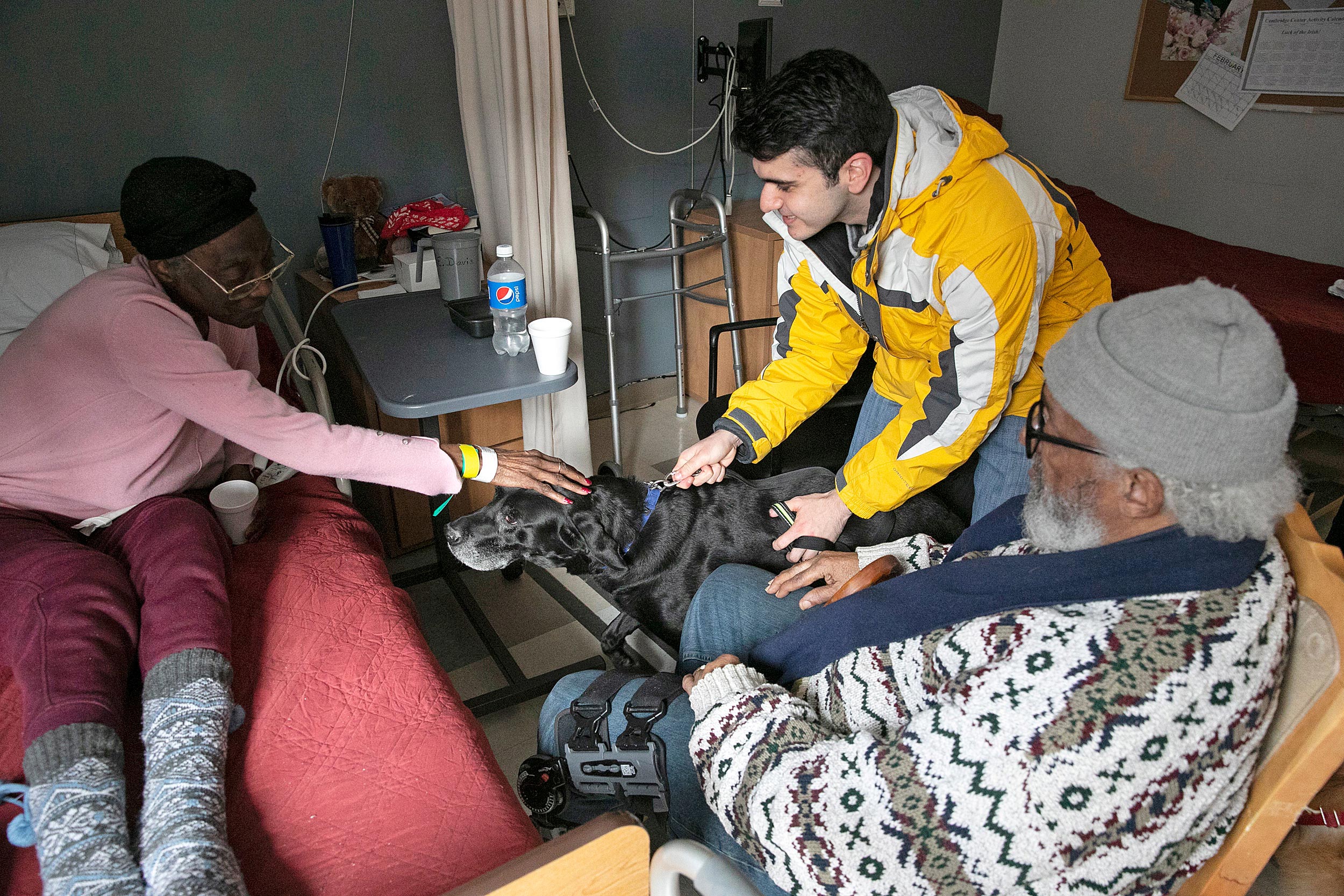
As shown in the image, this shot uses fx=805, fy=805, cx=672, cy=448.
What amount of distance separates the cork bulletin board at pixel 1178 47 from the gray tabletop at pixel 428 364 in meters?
3.47

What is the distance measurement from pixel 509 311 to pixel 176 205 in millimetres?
767

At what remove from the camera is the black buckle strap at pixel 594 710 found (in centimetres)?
121

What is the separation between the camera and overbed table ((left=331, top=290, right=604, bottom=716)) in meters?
1.77

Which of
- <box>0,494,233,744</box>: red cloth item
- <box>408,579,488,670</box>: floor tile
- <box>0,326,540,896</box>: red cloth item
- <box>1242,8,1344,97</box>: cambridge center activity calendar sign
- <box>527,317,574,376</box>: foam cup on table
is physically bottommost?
<box>408,579,488,670</box>: floor tile

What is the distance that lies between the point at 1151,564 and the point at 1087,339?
0.24m

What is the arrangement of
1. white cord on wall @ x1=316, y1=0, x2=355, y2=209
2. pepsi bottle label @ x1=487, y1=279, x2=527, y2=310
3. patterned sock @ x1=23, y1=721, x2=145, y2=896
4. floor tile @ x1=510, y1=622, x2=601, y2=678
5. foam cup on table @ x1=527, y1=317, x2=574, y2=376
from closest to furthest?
patterned sock @ x1=23, y1=721, x2=145, y2=896
foam cup on table @ x1=527, y1=317, x2=574, y2=376
pepsi bottle label @ x1=487, y1=279, x2=527, y2=310
floor tile @ x1=510, y1=622, x2=601, y2=678
white cord on wall @ x1=316, y1=0, x2=355, y2=209

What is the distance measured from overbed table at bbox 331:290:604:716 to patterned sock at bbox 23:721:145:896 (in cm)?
82

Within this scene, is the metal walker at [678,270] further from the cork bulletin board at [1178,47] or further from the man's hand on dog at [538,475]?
the cork bulletin board at [1178,47]

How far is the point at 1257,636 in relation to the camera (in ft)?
2.51

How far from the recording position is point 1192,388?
0.76 meters

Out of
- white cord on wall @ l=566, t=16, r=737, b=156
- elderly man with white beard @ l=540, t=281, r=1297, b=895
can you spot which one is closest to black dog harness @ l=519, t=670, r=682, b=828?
elderly man with white beard @ l=540, t=281, r=1297, b=895

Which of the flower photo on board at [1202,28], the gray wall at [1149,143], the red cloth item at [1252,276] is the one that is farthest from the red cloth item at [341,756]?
the flower photo on board at [1202,28]

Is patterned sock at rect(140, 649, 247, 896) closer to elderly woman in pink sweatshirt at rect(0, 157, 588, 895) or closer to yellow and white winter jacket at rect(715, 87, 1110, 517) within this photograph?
elderly woman in pink sweatshirt at rect(0, 157, 588, 895)

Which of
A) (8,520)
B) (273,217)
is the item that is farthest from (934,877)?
(273,217)
